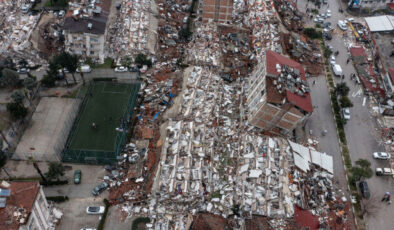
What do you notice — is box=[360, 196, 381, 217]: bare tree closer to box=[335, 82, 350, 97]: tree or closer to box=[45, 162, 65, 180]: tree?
box=[335, 82, 350, 97]: tree

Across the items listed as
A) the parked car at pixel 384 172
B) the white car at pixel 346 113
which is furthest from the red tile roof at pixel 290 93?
the parked car at pixel 384 172

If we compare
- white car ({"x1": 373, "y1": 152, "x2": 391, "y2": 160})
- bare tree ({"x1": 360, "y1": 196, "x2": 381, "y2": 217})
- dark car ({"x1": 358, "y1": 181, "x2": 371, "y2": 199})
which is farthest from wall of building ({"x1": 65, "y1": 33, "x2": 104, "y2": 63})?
white car ({"x1": 373, "y1": 152, "x2": 391, "y2": 160})

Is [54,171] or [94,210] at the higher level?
[54,171]

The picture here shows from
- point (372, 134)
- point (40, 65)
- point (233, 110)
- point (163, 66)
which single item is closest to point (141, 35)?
point (163, 66)

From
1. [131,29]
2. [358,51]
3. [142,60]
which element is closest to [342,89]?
[358,51]

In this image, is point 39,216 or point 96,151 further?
point 96,151

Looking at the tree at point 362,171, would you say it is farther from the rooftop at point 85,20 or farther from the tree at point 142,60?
the rooftop at point 85,20

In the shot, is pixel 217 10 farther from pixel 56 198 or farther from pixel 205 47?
pixel 56 198

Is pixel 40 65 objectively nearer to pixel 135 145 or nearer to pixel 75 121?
pixel 75 121
